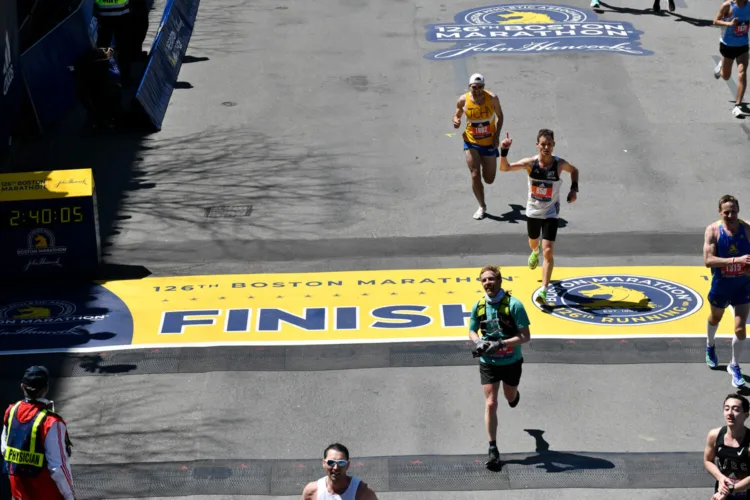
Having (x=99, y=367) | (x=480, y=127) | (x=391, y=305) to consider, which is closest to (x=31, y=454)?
(x=99, y=367)

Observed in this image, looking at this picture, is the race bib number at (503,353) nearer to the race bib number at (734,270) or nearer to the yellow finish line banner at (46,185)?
the race bib number at (734,270)

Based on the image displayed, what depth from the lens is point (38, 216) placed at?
14.3m

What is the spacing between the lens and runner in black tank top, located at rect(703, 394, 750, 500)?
791 centimetres

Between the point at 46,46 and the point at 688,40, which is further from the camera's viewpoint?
the point at 688,40

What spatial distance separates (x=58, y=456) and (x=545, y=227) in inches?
258

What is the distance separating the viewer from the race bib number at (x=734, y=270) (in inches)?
425

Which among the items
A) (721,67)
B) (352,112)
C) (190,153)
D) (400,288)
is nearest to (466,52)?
(352,112)

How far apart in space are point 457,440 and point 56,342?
4.88m

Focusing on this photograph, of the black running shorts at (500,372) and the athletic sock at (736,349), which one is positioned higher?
the black running shorts at (500,372)

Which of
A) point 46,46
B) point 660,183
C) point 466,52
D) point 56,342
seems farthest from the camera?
point 466,52

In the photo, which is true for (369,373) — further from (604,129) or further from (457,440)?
(604,129)

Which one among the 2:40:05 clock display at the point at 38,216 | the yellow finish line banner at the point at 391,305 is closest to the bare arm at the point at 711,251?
the yellow finish line banner at the point at 391,305

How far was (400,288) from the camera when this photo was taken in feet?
45.6

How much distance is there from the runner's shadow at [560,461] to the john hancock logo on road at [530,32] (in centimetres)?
1358
